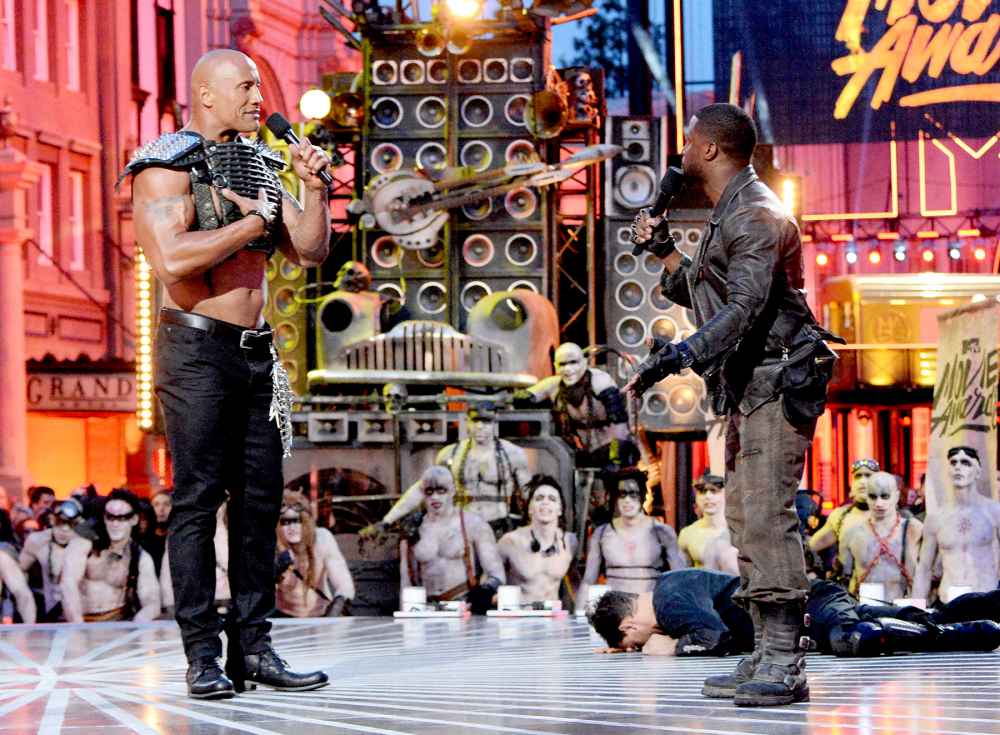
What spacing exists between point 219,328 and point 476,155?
13318 mm

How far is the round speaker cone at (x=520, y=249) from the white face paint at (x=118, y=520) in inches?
327

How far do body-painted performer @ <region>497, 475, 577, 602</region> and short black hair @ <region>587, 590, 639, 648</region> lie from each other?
413 centimetres

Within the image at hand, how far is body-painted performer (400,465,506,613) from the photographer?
10.4 meters

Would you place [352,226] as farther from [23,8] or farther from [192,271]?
[192,271]

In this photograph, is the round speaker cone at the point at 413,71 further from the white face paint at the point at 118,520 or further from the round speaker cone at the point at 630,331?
the white face paint at the point at 118,520

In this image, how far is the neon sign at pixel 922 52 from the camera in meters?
22.9

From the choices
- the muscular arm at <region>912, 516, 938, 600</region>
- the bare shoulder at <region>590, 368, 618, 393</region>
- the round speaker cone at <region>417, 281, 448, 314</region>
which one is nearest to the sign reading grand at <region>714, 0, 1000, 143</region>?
the round speaker cone at <region>417, 281, 448, 314</region>

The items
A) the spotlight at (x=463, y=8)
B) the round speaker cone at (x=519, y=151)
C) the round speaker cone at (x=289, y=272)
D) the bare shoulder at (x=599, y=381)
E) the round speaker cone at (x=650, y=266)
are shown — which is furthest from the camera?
the round speaker cone at (x=519, y=151)

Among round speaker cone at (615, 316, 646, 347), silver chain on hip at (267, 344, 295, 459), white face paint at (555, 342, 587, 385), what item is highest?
round speaker cone at (615, 316, 646, 347)

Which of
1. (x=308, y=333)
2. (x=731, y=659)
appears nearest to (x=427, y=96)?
(x=308, y=333)

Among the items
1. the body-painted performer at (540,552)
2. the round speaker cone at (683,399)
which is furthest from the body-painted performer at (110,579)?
the round speaker cone at (683,399)

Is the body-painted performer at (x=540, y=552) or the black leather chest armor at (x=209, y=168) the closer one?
the black leather chest armor at (x=209, y=168)

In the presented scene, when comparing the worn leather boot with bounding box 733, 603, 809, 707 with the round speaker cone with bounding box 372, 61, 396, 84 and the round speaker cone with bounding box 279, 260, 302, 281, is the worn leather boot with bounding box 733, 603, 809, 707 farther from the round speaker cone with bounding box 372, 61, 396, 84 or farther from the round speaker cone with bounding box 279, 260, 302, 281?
the round speaker cone with bounding box 372, 61, 396, 84

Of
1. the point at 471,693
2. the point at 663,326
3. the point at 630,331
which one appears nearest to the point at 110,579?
the point at 471,693
